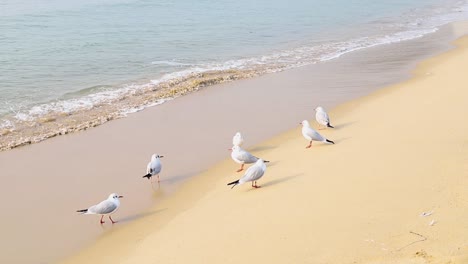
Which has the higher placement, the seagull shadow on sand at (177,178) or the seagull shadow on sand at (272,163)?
the seagull shadow on sand at (177,178)

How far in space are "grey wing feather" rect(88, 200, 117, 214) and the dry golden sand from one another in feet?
1.16

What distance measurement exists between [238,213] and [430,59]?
41.5 ft

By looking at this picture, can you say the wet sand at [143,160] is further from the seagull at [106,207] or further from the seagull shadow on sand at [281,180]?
the seagull at [106,207]

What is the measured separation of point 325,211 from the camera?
604 centimetres

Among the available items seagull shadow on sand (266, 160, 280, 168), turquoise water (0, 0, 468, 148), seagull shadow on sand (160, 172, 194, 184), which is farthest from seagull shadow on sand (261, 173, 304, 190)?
turquoise water (0, 0, 468, 148)

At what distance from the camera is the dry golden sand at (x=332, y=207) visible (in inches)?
201

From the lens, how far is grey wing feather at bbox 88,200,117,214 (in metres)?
7.15

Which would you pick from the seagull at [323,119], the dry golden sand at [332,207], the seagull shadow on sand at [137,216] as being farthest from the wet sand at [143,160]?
the seagull at [323,119]

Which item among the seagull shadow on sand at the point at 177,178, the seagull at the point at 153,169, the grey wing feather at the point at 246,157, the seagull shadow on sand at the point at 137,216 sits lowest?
the seagull shadow on sand at the point at 137,216

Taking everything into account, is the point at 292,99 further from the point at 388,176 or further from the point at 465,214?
the point at 465,214

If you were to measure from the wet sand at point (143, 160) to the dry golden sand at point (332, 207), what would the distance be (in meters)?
0.12

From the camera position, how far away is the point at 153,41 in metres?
22.6

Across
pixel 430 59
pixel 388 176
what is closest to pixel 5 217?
pixel 388 176

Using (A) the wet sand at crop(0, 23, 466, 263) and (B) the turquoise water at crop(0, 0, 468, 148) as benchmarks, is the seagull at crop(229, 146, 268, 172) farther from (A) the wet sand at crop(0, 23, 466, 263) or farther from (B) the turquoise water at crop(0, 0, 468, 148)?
(B) the turquoise water at crop(0, 0, 468, 148)
